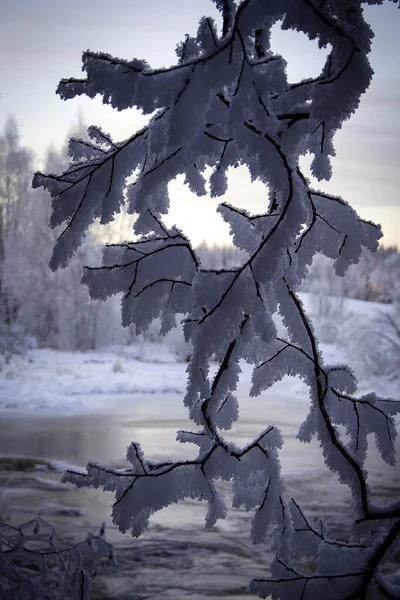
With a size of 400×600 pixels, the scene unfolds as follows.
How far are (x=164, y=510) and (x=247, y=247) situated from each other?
21.7ft

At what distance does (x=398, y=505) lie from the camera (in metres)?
1.04

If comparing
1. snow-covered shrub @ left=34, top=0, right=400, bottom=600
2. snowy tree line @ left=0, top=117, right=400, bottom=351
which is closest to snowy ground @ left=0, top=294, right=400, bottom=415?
snowy tree line @ left=0, top=117, right=400, bottom=351

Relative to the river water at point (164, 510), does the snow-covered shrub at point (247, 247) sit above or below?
above

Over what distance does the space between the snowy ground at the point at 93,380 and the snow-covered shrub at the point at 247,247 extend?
11.5 metres

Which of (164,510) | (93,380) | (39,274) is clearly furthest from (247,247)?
(39,274)

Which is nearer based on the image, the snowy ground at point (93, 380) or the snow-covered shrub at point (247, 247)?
the snow-covered shrub at point (247, 247)

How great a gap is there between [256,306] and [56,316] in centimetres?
2201

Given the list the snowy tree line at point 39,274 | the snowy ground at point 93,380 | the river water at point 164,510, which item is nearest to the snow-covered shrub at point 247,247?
the river water at point 164,510

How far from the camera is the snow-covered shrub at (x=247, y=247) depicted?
859mm

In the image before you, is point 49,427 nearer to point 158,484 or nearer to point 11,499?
point 11,499

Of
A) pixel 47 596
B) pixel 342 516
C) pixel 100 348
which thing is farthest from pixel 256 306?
pixel 100 348

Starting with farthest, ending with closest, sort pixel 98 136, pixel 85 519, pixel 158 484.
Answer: pixel 85 519 < pixel 98 136 < pixel 158 484

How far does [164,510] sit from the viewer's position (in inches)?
282

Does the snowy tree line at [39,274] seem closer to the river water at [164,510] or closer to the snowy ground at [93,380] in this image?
the snowy ground at [93,380]
